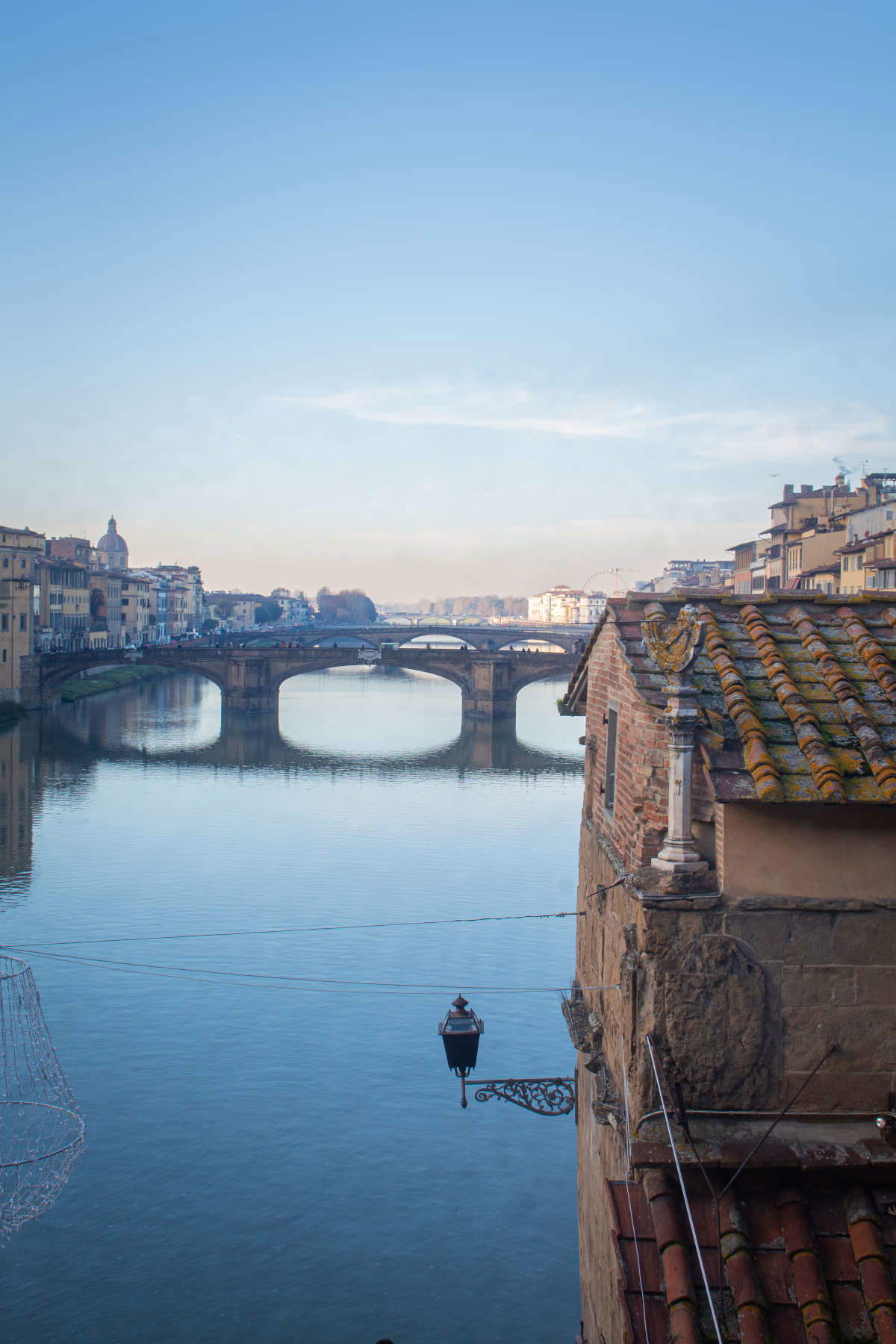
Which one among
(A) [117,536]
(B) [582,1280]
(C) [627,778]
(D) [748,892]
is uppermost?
(A) [117,536]

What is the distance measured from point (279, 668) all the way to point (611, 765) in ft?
209

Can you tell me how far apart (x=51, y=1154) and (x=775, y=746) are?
1270 centimetres

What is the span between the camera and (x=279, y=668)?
231ft

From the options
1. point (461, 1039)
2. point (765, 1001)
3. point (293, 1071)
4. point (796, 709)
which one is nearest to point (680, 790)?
point (796, 709)

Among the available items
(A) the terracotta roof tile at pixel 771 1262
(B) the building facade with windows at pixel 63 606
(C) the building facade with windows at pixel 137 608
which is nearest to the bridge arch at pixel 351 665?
(B) the building facade with windows at pixel 63 606

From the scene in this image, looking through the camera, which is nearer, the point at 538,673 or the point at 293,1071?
the point at 293,1071

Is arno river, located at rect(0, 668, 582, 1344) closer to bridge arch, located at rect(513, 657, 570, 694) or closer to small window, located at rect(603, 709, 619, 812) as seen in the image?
small window, located at rect(603, 709, 619, 812)

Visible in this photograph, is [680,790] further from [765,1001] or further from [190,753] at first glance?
[190,753]

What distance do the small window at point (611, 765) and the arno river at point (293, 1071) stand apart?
291 inches

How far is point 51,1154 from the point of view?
14953 millimetres

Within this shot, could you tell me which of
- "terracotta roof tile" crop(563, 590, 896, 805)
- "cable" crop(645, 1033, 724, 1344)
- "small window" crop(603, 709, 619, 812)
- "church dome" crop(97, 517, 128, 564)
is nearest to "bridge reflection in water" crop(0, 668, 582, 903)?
"small window" crop(603, 709, 619, 812)

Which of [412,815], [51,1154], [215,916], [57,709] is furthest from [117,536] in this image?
[51,1154]

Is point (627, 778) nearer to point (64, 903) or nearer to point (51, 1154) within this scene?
point (51, 1154)

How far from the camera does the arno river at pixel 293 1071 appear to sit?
13.0 meters
